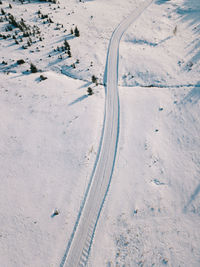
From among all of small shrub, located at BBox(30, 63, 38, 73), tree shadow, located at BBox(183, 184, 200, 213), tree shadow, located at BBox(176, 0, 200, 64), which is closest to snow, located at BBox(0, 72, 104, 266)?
small shrub, located at BBox(30, 63, 38, 73)

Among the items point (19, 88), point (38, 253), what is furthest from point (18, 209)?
point (19, 88)

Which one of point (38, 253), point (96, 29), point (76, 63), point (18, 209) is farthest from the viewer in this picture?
point (96, 29)

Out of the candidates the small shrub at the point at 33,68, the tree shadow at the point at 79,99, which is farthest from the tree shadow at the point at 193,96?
the small shrub at the point at 33,68

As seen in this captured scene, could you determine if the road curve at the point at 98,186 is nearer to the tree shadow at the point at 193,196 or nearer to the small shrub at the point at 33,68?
the tree shadow at the point at 193,196

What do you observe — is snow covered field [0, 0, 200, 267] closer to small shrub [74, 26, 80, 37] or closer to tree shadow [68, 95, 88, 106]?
tree shadow [68, 95, 88, 106]

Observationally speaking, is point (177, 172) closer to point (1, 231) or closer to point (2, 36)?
point (1, 231)
